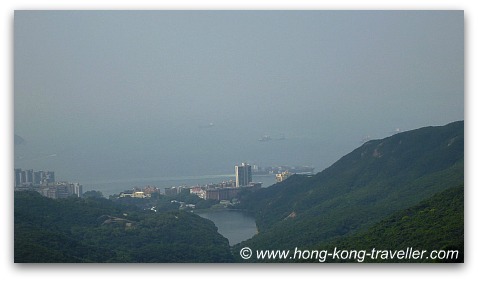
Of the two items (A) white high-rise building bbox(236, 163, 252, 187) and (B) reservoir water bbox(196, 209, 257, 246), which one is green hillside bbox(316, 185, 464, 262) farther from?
(A) white high-rise building bbox(236, 163, 252, 187)

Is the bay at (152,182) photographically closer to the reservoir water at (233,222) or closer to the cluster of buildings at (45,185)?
the cluster of buildings at (45,185)

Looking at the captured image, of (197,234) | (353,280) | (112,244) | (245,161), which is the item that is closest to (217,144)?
(245,161)

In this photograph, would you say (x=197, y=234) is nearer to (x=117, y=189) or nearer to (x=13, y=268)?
(x=117, y=189)
